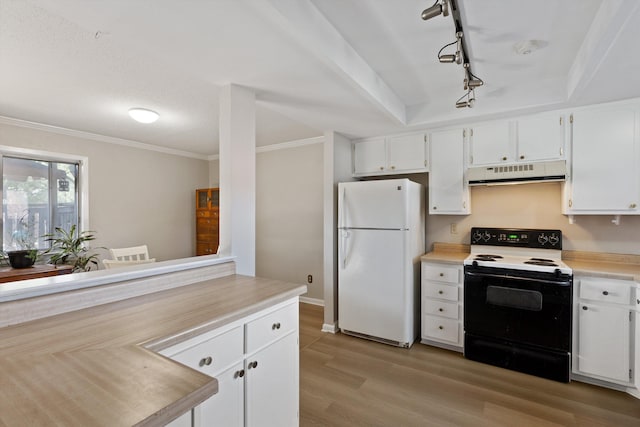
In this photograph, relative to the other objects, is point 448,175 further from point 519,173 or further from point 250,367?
point 250,367

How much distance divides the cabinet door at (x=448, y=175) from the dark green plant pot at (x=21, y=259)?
13.0 feet

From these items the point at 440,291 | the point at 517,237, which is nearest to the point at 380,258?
the point at 440,291

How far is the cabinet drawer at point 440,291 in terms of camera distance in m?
2.86

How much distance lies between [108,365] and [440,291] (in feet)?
8.99

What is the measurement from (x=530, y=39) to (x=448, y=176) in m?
1.39

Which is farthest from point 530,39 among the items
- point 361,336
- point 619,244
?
point 361,336

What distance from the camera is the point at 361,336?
3.21 meters

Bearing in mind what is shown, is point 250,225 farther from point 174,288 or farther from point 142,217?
point 142,217

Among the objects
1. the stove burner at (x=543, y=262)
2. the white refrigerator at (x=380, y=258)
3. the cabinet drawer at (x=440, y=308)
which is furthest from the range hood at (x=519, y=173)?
→ the cabinet drawer at (x=440, y=308)

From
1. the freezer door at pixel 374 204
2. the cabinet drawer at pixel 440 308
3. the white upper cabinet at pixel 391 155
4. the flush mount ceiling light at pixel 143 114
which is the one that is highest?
the flush mount ceiling light at pixel 143 114

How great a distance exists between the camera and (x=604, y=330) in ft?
7.43

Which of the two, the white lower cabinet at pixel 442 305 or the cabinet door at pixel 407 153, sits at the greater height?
the cabinet door at pixel 407 153

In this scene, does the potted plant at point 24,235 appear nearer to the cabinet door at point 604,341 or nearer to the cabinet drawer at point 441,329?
the cabinet drawer at point 441,329

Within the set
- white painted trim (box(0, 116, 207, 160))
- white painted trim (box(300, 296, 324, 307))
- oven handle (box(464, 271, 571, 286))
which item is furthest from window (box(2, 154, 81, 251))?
oven handle (box(464, 271, 571, 286))
